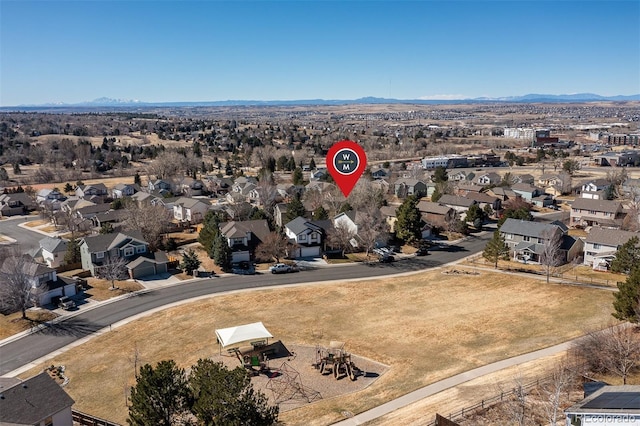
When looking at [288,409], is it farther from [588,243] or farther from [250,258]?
[588,243]

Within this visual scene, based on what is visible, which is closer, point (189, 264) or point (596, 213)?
point (189, 264)

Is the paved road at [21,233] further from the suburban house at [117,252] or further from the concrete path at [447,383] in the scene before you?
the concrete path at [447,383]

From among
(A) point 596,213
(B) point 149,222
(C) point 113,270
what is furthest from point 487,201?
(C) point 113,270

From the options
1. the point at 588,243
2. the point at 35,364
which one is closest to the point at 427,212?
the point at 588,243

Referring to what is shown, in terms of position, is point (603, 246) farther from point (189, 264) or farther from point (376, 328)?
point (189, 264)

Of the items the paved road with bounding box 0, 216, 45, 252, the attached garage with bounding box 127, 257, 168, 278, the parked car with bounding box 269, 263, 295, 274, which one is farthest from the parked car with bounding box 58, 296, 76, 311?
the paved road with bounding box 0, 216, 45, 252

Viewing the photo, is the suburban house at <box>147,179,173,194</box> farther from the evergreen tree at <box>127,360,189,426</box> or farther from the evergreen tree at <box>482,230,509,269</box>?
the evergreen tree at <box>127,360,189,426</box>
